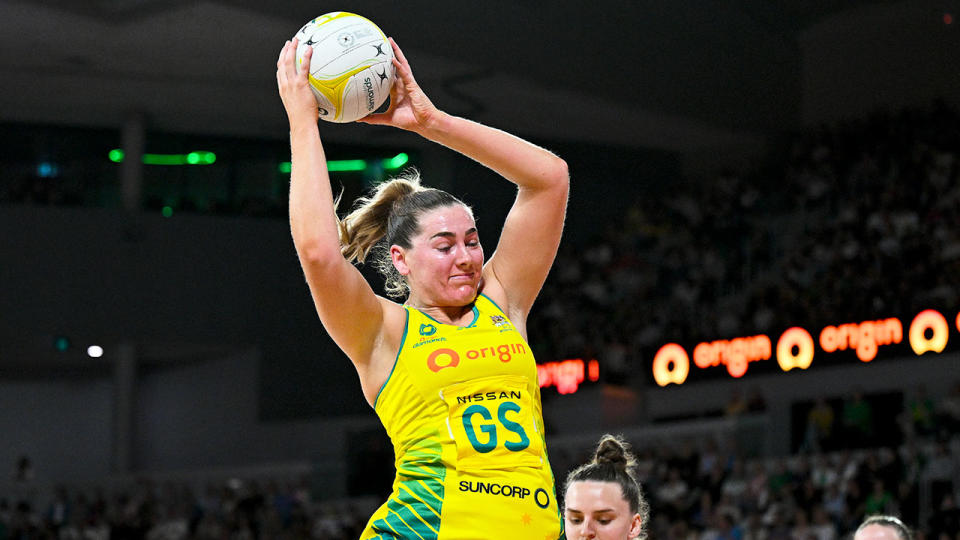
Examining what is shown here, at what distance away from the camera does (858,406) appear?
14844mm

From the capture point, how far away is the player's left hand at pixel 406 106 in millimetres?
3500

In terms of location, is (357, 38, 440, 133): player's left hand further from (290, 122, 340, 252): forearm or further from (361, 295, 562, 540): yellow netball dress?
(361, 295, 562, 540): yellow netball dress

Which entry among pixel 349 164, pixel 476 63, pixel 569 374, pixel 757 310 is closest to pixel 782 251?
pixel 757 310

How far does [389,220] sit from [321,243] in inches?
18.9

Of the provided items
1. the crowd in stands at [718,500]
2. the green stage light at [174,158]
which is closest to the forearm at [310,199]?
the crowd in stands at [718,500]

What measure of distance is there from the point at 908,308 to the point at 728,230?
6.34 m

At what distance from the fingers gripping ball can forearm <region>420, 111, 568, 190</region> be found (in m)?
0.19

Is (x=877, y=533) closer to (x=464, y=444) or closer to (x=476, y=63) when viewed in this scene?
(x=464, y=444)

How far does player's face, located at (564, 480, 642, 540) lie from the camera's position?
444cm

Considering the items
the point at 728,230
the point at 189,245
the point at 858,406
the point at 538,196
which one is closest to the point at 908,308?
the point at 858,406

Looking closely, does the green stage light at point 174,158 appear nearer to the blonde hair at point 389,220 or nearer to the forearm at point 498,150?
the blonde hair at point 389,220

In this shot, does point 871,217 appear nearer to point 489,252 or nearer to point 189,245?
point 489,252

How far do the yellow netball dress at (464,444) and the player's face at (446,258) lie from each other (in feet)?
0.38

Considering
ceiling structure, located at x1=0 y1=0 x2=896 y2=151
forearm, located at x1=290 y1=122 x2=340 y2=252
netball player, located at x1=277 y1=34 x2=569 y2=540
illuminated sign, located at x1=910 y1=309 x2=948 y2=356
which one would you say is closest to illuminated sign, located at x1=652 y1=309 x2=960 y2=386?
illuminated sign, located at x1=910 y1=309 x2=948 y2=356
